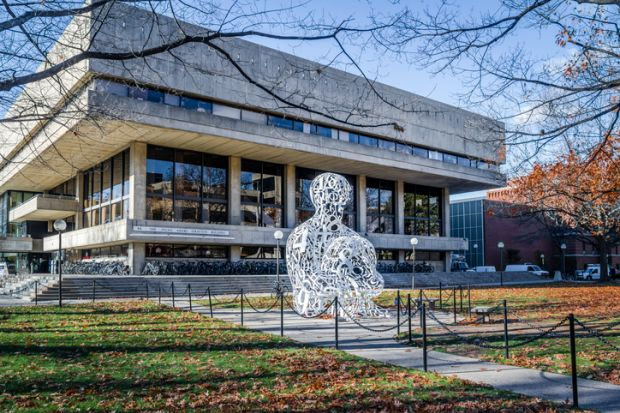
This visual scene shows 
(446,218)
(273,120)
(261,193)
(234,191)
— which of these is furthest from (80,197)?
(446,218)

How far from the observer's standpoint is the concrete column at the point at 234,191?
4038 centimetres

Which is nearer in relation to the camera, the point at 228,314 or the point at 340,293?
the point at 340,293

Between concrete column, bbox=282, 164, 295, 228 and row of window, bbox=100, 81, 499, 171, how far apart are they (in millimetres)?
3765

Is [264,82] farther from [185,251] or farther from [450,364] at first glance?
[450,364]

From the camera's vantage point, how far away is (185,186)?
39.0 metres

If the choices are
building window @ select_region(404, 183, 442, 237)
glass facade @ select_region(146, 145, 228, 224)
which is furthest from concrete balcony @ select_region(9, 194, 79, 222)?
building window @ select_region(404, 183, 442, 237)

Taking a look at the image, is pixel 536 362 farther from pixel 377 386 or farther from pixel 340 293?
pixel 340 293

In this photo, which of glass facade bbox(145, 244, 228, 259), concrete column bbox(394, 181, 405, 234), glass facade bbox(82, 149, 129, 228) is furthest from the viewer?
concrete column bbox(394, 181, 405, 234)

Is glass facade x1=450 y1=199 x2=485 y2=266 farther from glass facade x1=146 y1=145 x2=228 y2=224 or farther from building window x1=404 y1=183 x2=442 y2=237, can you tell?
glass facade x1=146 y1=145 x2=228 y2=224

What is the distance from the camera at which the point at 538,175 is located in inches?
955

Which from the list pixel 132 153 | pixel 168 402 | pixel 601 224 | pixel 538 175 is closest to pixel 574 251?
pixel 601 224

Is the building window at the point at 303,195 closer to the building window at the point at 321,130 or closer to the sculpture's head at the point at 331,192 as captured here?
the building window at the point at 321,130

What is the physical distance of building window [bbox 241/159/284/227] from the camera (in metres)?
41.9

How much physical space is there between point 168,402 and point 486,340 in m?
7.81
